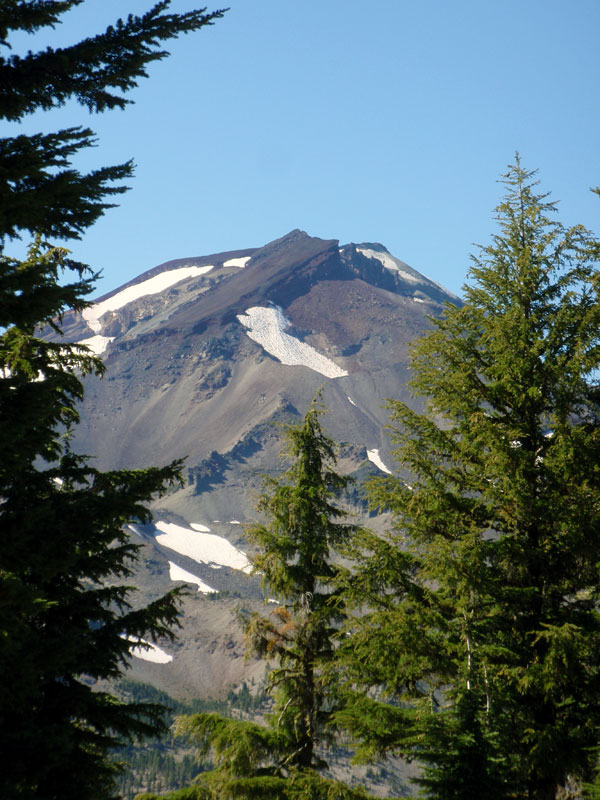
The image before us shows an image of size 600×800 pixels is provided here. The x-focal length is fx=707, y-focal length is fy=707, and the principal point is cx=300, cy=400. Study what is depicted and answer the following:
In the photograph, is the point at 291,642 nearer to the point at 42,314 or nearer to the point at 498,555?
the point at 498,555

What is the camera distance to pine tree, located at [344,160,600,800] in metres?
9.07

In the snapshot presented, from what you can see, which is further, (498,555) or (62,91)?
(498,555)

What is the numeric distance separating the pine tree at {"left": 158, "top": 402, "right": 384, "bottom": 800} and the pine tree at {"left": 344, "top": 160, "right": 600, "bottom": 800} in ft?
6.42

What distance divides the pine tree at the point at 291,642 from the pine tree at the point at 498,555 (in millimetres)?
1957

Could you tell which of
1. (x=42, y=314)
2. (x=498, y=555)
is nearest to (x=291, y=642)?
(x=498, y=555)

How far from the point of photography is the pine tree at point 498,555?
907cm

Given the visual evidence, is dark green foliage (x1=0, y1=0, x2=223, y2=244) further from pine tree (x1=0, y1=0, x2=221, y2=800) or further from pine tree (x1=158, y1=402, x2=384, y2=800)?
pine tree (x1=158, y1=402, x2=384, y2=800)

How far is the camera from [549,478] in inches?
402

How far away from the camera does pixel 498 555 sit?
10039mm

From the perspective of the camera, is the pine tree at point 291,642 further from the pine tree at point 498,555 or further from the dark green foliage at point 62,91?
the dark green foliage at point 62,91

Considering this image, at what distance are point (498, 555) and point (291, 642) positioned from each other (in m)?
6.06

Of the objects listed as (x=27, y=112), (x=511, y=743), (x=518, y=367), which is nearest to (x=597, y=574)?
(x=511, y=743)

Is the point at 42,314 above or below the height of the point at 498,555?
above

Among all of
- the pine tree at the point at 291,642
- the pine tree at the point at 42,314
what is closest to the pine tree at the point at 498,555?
the pine tree at the point at 291,642
